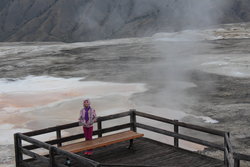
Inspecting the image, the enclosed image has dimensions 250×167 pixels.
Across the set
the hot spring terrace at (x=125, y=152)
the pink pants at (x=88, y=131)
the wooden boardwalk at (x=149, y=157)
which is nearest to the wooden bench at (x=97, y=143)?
the hot spring terrace at (x=125, y=152)

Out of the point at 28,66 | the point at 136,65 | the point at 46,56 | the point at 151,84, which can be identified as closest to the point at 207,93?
the point at 151,84

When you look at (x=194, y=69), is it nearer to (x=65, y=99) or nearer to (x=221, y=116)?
(x=65, y=99)

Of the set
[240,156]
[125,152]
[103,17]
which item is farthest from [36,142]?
[103,17]

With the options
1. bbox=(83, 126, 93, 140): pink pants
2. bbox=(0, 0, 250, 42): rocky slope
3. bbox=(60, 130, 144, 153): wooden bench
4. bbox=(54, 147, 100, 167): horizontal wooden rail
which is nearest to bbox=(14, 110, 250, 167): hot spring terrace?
bbox=(60, 130, 144, 153): wooden bench

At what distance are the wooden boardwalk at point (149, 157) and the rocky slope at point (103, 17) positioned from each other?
320ft

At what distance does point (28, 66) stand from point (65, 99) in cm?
1104

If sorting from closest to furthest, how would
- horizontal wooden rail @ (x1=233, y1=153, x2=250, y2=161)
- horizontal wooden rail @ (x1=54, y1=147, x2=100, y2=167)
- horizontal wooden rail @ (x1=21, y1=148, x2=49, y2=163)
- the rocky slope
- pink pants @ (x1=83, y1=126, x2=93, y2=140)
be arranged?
1. horizontal wooden rail @ (x1=54, y1=147, x2=100, y2=167)
2. horizontal wooden rail @ (x1=233, y1=153, x2=250, y2=161)
3. horizontal wooden rail @ (x1=21, y1=148, x2=49, y2=163)
4. pink pants @ (x1=83, y1=126, x2=93, y2=140)
5. the rocky slope

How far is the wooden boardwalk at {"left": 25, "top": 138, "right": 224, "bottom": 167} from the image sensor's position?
6.57 meters

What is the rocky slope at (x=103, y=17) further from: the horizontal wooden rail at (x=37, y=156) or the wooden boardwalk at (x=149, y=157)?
the horizontal wooden rail at (x=37, y=156)

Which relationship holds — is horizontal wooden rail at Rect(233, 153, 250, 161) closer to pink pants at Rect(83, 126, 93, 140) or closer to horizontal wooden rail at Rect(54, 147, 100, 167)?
horizontal wooden rail at Rect(54, 147, 100, 167)

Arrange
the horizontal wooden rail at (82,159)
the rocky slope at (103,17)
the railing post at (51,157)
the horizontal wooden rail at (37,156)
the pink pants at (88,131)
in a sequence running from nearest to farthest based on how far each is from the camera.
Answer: the horizontal wooden rail at (82,159), the railing post at (51,157), the horizontal wooden rail at (37,156), the pink pants at (88,131), the rocky slope at (103,17)

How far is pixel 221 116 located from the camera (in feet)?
37.6

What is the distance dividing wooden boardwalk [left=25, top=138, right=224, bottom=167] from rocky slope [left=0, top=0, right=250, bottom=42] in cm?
9756

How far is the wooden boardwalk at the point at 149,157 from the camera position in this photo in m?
6.57
